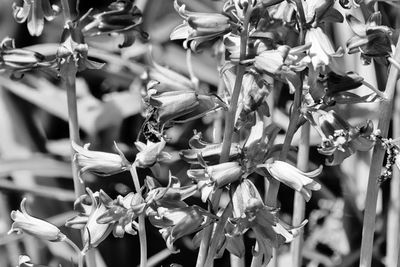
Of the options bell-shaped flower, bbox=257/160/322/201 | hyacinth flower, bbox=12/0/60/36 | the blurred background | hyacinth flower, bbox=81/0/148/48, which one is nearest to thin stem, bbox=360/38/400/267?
bell-shaped flower, bbox=257/160/322/201

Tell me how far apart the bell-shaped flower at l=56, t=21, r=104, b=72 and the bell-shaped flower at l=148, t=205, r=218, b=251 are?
299 millimetres

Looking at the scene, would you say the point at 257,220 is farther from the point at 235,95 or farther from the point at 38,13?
the point at 38,13

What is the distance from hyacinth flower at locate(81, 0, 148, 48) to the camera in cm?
129

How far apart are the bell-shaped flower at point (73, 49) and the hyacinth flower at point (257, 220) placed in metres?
0.36

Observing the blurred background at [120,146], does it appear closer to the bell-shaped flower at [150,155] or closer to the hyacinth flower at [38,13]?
the hyacinth flower at [38,13]

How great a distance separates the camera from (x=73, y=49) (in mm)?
1247

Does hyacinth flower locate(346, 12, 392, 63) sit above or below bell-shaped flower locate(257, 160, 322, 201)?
above

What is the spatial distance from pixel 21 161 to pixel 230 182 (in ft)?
4.50

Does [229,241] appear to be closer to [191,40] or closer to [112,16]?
[191,40]

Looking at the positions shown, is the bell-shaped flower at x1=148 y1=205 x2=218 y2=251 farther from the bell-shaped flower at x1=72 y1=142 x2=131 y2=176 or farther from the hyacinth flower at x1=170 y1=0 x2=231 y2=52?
the hyacinth flower at x1=170 y1=0 x2=231 y2=52

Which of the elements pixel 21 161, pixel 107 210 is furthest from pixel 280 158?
pixel 21 161

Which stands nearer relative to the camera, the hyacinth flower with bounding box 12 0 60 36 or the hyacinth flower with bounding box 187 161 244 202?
the hyacinth flower with bounding box 187 161 244 202

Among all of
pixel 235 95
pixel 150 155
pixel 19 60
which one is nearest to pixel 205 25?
pixel 235 95

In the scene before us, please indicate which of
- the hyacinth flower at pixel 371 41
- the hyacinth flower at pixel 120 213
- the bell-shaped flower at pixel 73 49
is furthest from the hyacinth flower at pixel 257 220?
the bell-shaped flower at pixel 73 49
